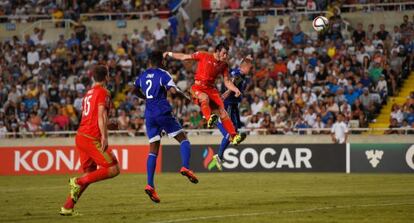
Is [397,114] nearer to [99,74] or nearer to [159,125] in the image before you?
[159,125]

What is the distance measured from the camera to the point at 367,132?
1293 inches

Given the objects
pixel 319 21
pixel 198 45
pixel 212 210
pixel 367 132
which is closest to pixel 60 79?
pixel 198 45

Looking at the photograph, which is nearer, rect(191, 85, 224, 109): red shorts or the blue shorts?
the blue shorts

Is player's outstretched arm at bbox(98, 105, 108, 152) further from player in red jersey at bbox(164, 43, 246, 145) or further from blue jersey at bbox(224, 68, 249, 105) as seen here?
blue jersey at bbox(224, 68, 249, 105)

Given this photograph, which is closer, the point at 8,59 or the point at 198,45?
the point at 198,45

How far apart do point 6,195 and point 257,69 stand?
1665 centimetres

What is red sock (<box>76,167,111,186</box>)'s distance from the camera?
15742 millimetres

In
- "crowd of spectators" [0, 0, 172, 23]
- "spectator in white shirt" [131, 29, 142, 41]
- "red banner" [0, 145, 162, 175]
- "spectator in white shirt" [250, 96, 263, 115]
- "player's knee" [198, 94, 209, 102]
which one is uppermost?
"crowd of spectators" [0, 0, 172, 23]

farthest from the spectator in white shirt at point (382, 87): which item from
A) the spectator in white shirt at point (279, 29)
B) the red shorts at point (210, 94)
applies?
the red shorts at point (210, 94)

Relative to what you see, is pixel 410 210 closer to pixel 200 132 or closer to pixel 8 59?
pixel 200 132

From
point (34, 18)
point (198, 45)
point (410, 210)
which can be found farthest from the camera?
point (34, 18)

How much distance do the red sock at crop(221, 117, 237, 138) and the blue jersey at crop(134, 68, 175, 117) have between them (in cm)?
305

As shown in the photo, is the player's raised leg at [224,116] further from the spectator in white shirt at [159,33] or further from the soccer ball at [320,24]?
the spectator in white shirt at [159,33]

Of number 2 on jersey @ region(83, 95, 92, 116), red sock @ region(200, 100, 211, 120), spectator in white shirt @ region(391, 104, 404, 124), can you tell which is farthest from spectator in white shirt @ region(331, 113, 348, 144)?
number 2 on jersey @ region(83, 95, 92, 116)
